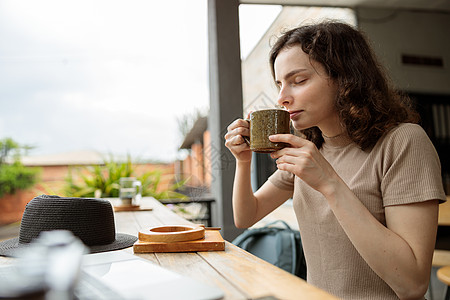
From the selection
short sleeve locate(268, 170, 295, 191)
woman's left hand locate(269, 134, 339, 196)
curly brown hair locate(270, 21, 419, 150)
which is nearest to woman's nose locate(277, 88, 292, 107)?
curly brown hair locate(270, 21, 419, 150)

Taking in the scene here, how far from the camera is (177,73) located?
4090 mm

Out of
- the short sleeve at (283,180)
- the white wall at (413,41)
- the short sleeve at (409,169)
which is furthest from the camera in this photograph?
the white wall at (413,41)

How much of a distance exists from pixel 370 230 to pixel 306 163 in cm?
25

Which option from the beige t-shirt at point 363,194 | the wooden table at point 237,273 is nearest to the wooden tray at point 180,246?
the wooden table at point 237,273

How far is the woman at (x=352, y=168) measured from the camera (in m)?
0.93

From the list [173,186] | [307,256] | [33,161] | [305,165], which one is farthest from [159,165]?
[33,161]

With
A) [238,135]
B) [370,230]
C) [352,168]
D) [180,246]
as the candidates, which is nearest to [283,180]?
[352,168]

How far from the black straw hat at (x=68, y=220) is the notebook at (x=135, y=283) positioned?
13cm

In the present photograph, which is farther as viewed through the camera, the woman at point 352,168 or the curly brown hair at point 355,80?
the curly brown hair at point 355,80

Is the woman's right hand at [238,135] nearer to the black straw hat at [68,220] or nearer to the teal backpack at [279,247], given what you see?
the black straw hat at [68,220]

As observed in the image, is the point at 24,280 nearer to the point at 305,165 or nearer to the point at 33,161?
the point at 305,165

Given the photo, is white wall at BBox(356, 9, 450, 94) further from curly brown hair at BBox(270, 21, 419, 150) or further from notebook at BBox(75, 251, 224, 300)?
notebook at BBox(75, 251, 224, 300)

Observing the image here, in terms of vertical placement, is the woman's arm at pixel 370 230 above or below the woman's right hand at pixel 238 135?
below

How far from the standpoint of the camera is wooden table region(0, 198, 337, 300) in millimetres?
544
